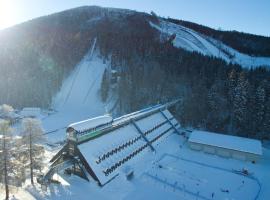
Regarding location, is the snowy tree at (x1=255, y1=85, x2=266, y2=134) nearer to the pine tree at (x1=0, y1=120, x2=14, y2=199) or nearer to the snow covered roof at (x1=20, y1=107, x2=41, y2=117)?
the pine tree at (x1=0, y1=120, x2=14, y2=199)

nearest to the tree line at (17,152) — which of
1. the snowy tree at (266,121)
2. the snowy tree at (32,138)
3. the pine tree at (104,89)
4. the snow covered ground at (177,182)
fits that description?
the snowy tree at (32,138)

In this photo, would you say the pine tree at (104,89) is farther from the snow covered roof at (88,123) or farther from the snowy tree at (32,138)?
the snowy tree at (32,138)

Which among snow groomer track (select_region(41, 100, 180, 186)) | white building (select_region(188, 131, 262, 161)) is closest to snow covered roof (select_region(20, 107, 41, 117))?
snow groomer track (select_region(41, 100, 180, 186))

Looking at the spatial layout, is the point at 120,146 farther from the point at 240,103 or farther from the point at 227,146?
the point at 240,103

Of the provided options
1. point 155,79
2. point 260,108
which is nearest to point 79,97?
point 155,79

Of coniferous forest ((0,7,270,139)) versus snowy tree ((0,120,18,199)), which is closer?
snowy tree ((0,120,18,199))
